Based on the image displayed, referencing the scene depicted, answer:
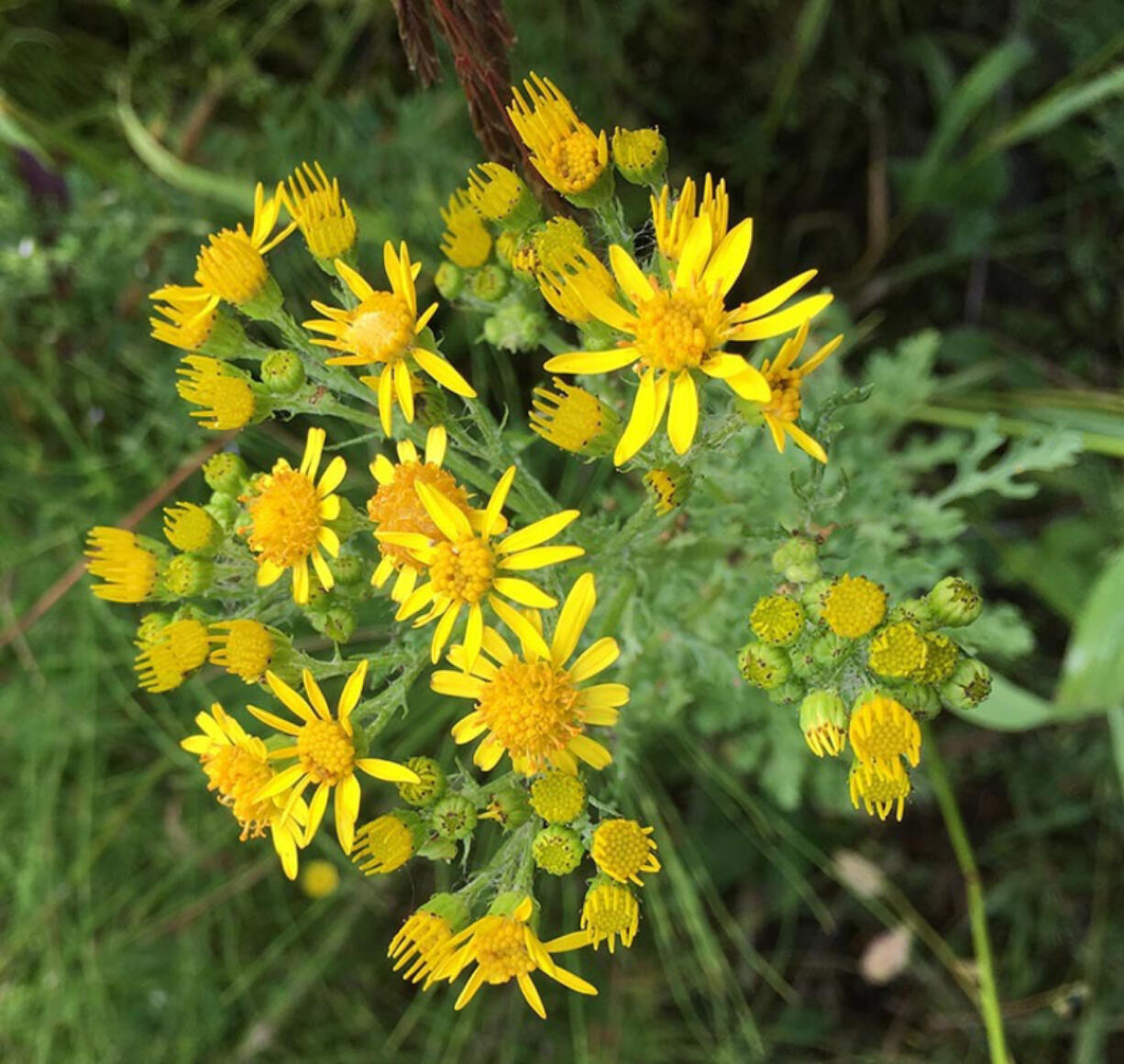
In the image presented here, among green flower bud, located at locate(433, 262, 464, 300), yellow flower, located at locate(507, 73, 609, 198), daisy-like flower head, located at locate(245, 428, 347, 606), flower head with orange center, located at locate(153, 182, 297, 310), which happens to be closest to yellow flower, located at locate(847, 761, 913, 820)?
daisy-like flower head, located at locate(245, 428, 347, 606)

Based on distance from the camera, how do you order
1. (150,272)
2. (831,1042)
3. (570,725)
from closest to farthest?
(570,725) → (150,272) → (831,1042)

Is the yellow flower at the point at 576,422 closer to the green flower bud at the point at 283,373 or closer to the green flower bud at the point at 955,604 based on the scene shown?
the green flower bud at the point at 283,373

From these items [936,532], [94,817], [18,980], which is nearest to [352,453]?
[94,817]

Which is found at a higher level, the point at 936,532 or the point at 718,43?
the point at 718,43

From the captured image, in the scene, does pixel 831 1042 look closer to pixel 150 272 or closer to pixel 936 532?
pixel 936 532

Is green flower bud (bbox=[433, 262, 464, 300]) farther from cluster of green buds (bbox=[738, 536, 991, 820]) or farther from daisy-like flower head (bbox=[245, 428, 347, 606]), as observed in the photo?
cluster of green buds (bbox=[738, 536, 991, 820])

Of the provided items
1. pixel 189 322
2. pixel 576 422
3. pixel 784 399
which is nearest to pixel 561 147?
pixel 576 422

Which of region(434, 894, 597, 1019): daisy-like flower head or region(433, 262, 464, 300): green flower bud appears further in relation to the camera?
region(433, 262, 464, 300): green flower bud
